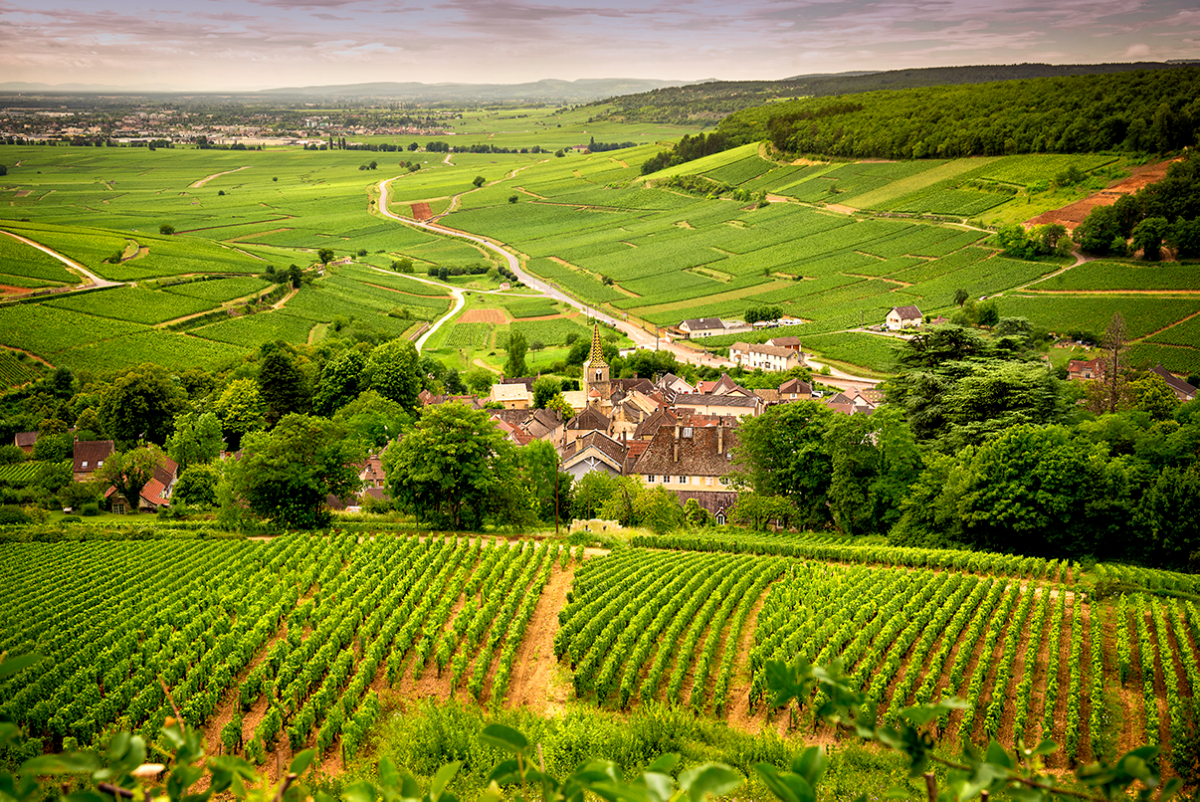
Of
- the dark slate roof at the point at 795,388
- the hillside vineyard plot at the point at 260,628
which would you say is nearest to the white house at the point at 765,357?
the dark slate roof at the point at 795,388

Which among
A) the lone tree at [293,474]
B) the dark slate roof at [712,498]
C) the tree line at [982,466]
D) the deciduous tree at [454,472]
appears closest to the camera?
the tree line at [982,466]

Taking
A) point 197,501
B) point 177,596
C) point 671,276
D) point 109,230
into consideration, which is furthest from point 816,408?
point 109,230

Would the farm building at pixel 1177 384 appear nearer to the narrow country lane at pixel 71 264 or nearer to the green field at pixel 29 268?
the narrow country lane at pixel 71 264

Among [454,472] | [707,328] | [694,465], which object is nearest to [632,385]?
[694,465]

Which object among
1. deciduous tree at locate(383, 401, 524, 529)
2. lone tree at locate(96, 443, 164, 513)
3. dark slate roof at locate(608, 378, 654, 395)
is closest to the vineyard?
deciduous tree at locate(383, 401, 524, 529)

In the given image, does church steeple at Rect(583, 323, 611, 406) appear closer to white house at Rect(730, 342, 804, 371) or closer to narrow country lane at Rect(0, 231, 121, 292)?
white house at Rect(730, 342, 804, 371)

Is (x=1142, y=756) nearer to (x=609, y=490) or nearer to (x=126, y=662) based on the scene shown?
(x=126, y=662)

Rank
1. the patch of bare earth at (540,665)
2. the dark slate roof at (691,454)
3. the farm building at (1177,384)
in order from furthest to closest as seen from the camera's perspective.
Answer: the farm building at (1177,384) → the dark slate roof at (691,454) → the patch of bare earth at (540,665)
